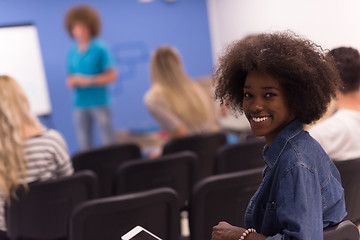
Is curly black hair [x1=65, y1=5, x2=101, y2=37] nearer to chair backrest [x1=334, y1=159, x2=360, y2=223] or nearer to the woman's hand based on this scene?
chair backrest [x1=334, y1=159, x2=360, y2=223]

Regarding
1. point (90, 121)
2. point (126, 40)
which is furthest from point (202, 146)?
point (126, 40)

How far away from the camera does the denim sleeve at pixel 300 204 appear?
114 centimetres

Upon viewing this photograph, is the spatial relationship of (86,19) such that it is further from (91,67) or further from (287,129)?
(287,129)

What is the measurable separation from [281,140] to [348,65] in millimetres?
939

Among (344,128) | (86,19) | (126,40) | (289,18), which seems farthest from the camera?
(126,40)


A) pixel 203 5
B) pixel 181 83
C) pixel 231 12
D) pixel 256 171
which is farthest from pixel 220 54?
pixel 203 5

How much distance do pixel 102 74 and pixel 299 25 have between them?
2.10 metres

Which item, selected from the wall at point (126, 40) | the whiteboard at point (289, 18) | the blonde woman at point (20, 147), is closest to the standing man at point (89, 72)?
the wall at point (126, 40)

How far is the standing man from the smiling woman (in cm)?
379

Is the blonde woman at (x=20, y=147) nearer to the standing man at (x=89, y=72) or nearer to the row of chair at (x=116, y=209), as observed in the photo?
the row of chair at (x=116, y=209)

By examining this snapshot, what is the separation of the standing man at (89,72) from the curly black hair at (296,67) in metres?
3.77

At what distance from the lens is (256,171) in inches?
84.5

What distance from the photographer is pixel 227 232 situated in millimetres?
1333

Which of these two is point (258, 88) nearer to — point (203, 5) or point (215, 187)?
point (215, 187)
